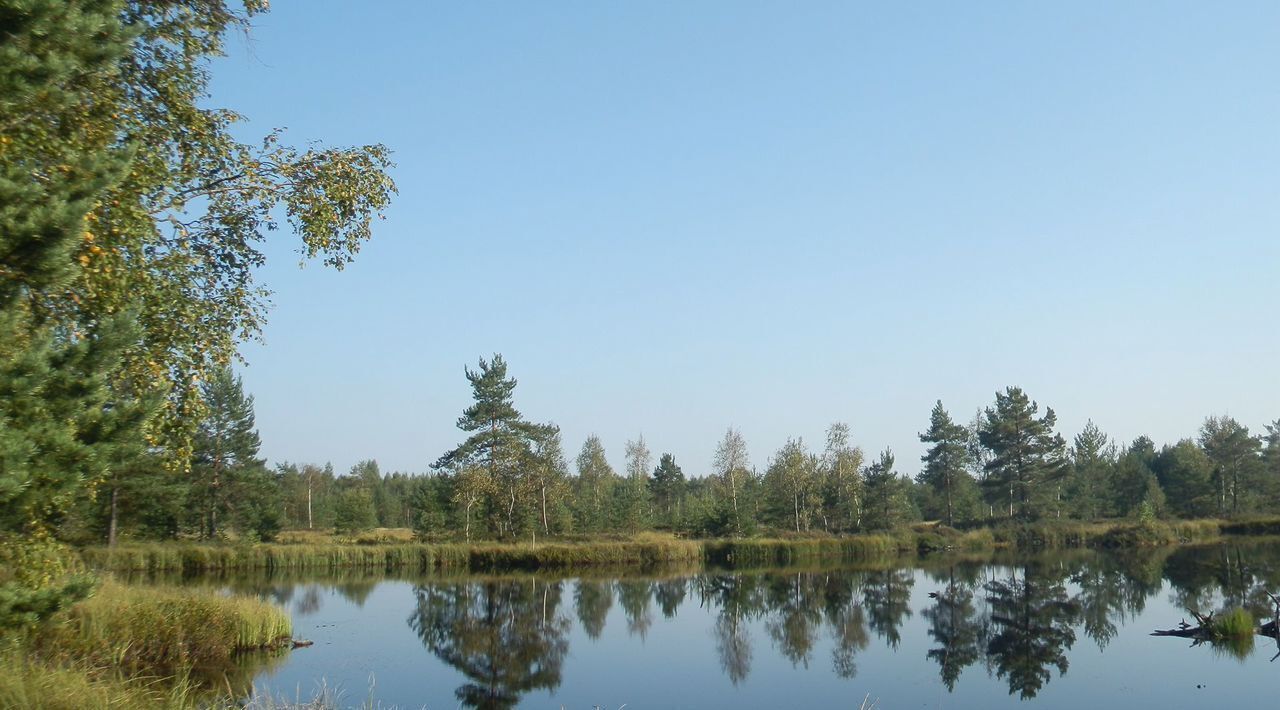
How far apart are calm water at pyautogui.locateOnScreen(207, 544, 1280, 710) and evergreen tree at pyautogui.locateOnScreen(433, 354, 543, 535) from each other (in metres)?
10.3

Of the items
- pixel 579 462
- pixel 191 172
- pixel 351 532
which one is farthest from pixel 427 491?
pixel 191 172

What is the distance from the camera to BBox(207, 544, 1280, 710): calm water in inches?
620

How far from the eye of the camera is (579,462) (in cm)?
8338

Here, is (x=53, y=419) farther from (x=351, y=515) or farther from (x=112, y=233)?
(x=351, y=515)

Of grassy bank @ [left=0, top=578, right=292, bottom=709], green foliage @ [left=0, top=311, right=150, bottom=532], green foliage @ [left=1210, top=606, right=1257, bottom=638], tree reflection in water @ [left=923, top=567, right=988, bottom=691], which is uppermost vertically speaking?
green foliage @ [left=0, top=311, right=150, bottom=532]

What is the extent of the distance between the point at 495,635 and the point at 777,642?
6.80 meters

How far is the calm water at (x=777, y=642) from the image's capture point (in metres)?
15.8

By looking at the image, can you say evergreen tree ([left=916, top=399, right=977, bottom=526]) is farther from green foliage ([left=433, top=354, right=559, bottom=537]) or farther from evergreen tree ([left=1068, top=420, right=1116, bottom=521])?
green foliage ([left=433, top=354, right=559, bottom=537])

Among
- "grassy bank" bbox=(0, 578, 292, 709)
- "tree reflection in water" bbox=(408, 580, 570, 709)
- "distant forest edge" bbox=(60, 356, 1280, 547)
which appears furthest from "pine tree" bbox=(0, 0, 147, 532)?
"distant forest edge" bbox=(60, 356, 1280, 547)

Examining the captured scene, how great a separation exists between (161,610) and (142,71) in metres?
10.4

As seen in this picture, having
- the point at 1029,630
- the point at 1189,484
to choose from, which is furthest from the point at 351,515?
the point at 1189,484

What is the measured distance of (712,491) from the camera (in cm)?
7594

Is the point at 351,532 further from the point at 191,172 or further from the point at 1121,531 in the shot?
the point at 191,172

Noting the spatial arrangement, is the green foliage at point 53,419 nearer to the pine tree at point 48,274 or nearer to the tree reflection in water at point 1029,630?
the pine tree at point 48,274
